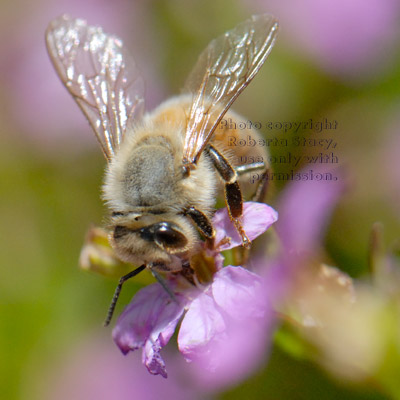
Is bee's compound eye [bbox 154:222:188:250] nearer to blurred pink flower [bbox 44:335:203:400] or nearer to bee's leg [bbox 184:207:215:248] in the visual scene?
bee's leg [bbox 184:207:215:248]

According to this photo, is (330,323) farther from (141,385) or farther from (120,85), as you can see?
(141,385)

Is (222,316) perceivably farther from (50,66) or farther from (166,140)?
(50,66)

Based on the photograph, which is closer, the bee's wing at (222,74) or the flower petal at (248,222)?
the flower petal at (248,222)

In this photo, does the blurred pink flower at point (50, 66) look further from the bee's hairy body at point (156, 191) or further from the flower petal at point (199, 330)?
the flower petal at point (199, 330)

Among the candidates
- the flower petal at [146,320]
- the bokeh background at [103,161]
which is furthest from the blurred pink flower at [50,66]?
the flower petal at [146,320]

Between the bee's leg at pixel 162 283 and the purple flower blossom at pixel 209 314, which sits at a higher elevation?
the bee's leg at pixel 162 283

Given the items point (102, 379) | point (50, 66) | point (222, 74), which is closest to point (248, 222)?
point (222, 74)
